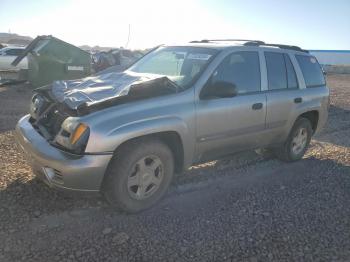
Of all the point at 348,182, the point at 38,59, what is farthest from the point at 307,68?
the point at 38,59

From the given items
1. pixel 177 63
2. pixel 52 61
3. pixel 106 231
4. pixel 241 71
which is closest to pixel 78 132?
pixel 106 231

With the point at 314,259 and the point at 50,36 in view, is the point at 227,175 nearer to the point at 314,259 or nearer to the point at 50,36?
the point at 314,259

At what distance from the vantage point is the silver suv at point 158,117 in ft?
13.2

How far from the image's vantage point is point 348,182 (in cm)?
602

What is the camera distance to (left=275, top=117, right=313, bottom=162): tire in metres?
6.53

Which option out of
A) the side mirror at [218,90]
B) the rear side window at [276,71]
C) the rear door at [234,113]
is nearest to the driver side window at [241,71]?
the rear door at [234,113]

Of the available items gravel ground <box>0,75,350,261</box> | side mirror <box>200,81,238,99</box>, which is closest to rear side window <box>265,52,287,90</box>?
side mirror <box>200,81,238,99</box>

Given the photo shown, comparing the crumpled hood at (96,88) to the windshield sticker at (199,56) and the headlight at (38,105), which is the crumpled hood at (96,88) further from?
the windshield sticker at (199,56)

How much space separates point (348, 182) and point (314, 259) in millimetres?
2519

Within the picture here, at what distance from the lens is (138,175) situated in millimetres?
4383

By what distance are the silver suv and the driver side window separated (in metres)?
0.01

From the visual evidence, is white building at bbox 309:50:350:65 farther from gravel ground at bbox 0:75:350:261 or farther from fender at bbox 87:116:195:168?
fender at bbox 87:116:195:168

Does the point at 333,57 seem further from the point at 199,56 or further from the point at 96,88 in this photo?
the point at 96,88

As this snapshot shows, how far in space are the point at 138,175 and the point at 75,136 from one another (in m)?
0.81
